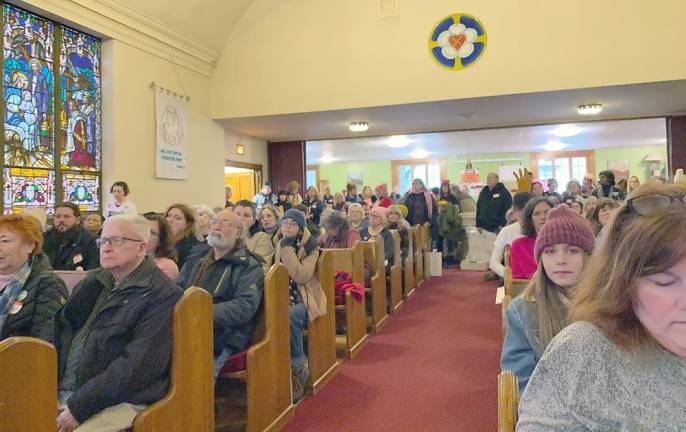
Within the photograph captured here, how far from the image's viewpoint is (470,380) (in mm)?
3686

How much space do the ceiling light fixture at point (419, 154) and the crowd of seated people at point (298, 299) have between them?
36.2 feet

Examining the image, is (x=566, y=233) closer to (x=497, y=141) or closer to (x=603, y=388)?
(x=603, y=388)

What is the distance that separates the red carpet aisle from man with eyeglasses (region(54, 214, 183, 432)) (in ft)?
4.17

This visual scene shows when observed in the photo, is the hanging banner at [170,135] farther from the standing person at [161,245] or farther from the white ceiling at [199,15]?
the standing person at [161,245]

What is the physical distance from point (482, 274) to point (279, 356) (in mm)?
5845

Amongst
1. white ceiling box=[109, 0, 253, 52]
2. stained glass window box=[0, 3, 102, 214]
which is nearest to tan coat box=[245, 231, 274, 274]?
stained glass window box=[0, 3, 102, 214]

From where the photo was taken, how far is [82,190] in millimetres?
6070

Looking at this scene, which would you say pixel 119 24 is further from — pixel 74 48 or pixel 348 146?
pixel 348 146

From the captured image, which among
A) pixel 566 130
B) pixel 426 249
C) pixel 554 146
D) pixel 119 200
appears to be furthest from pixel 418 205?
pixel 554 146

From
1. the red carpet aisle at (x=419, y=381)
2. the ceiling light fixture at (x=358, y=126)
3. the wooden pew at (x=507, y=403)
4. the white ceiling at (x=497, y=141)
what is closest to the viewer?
the wooden pew at (x=507, y=403)

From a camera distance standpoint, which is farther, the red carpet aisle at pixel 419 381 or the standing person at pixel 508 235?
the standing person at pixel 508 235

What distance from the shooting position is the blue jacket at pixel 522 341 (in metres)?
1.71

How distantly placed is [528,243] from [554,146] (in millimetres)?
12991

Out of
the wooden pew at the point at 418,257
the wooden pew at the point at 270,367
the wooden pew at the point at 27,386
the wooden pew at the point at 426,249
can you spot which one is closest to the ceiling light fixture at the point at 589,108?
the wooden pew at the point at 426,249
